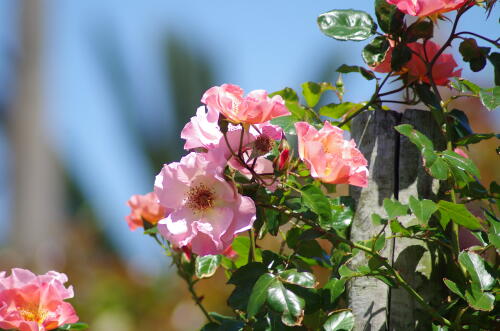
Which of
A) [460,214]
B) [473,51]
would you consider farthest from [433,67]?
[460,214]

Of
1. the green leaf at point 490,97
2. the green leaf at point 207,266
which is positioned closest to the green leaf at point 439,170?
the green leaf at point 490,97

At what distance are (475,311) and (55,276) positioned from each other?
2.20 ft

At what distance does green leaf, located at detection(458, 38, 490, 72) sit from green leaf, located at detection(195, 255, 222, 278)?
558mm

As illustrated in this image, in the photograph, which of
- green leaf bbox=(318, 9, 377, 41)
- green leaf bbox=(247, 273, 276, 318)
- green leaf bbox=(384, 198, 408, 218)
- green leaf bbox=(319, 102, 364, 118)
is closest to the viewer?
green leaf bbox=(247, 273, 276, 318)

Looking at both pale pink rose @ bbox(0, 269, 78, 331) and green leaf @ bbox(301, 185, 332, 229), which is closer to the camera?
green leaf @ bbox(301, 185, 332, 229)

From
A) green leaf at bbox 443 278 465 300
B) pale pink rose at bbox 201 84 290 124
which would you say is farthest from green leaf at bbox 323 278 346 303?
pale pink rose at bbox 201 84 290 124

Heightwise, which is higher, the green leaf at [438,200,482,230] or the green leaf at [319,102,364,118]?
the green leaf at [319,102,364,118]

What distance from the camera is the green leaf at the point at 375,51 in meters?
1.13

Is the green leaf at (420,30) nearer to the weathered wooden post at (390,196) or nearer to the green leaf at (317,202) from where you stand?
the weathered wooden post at (390,196)

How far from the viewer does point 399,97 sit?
4.30 feet

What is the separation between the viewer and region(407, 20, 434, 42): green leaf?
1.14m

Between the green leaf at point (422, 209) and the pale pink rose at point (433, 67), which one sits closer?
the green leaf at point (422, 209)

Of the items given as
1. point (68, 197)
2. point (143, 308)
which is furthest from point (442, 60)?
point (68, 197)

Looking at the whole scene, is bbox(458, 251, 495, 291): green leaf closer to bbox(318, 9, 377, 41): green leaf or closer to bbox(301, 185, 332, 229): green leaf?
bbox(301, 185, 332, 229): green leaf
